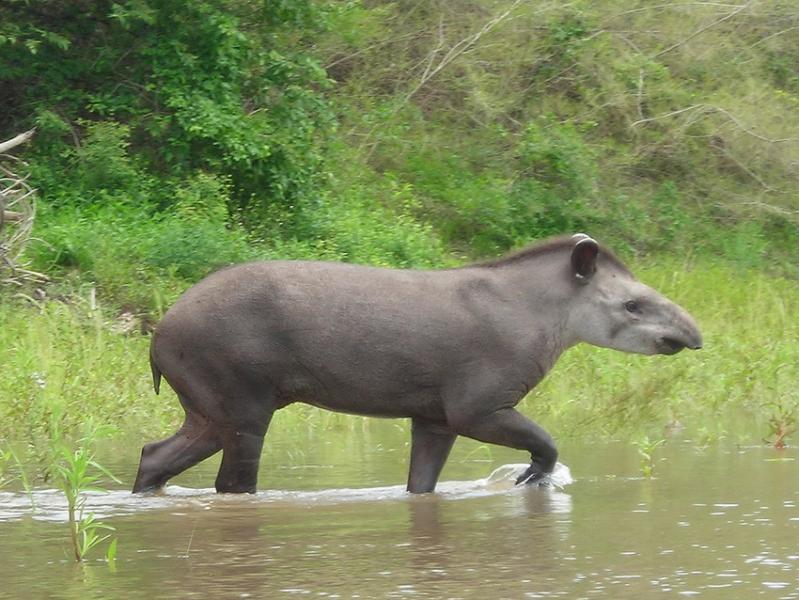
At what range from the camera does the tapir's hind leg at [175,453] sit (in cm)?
825

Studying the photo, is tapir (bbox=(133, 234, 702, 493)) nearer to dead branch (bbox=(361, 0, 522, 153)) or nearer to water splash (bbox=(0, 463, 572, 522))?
water splash (bbox=(0, 463, 572, 522))

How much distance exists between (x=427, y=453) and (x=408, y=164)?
1282 cm

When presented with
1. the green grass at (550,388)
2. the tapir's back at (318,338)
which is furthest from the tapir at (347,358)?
the green grass at (550,388)

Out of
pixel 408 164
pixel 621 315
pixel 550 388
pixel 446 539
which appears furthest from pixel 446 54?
pixel 446 539

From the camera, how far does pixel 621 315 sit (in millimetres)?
8727

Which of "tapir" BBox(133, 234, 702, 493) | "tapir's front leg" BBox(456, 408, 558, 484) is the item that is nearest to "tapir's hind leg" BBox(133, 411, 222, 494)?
"tapir" BBox(133, 234, 702, 493)

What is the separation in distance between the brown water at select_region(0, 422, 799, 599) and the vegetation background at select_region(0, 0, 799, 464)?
1778 millimetres

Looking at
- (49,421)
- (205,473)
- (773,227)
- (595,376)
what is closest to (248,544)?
(205,473)

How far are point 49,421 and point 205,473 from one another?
1122 millimetres

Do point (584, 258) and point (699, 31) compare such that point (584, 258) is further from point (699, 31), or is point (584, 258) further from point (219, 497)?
point (699, 31)

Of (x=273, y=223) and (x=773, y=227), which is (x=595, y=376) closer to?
(x=273, y=223)

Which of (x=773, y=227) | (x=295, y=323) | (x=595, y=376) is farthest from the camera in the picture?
(x=773, y=227)

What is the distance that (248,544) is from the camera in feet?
21.4

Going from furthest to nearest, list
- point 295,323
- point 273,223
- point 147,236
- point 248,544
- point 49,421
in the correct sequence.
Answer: point 273,223
point 147,236
point 49,421
point 295,323
point 248,544
